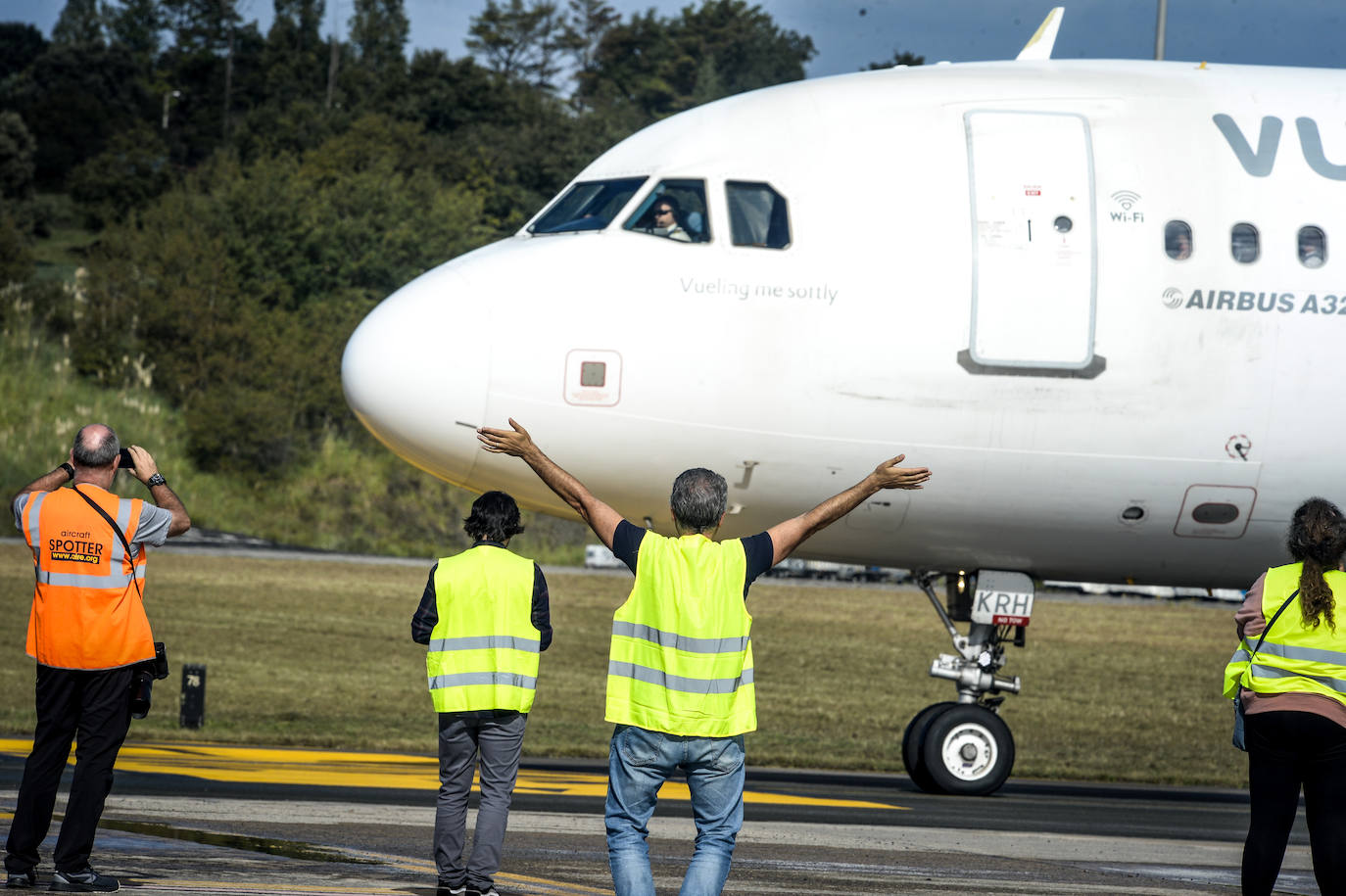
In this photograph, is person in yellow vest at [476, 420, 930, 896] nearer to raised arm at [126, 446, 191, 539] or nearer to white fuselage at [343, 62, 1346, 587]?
raised arm at [126, 446, 191, 539]

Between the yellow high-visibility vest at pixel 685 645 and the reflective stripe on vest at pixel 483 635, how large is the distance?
1421 mm

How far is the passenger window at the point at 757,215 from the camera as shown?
12047 millimetres

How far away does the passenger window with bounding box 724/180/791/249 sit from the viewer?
12.0m

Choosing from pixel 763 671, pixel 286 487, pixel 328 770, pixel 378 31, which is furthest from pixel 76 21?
pixel 328 770

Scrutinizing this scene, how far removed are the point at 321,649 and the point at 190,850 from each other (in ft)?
65.4

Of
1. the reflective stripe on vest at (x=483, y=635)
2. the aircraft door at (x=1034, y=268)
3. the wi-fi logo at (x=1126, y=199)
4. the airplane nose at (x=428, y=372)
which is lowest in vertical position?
the reflective stripe on vest at (x=483, y=635)

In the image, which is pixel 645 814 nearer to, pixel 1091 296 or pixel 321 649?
pixel 1091 296

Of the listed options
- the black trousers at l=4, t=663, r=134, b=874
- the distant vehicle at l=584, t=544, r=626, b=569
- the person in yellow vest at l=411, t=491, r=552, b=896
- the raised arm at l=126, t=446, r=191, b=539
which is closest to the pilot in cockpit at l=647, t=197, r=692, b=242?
the person in yellow vest at l=411, t=491, r=552, b=896

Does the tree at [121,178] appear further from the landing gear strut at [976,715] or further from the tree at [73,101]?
the landing gear strut at [976,715]

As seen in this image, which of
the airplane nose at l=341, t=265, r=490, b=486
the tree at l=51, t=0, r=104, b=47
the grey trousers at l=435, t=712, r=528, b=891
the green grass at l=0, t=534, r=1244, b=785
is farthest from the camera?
the tree at l=51, t=0, r=104, b=47

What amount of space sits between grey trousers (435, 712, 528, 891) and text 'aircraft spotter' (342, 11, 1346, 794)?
408 cm

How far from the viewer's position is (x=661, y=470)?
12.0m

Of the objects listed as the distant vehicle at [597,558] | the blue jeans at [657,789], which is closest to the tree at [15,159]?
the distant vehicle at [597,558]

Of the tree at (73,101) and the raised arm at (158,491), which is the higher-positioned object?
the tree at (73,101)
